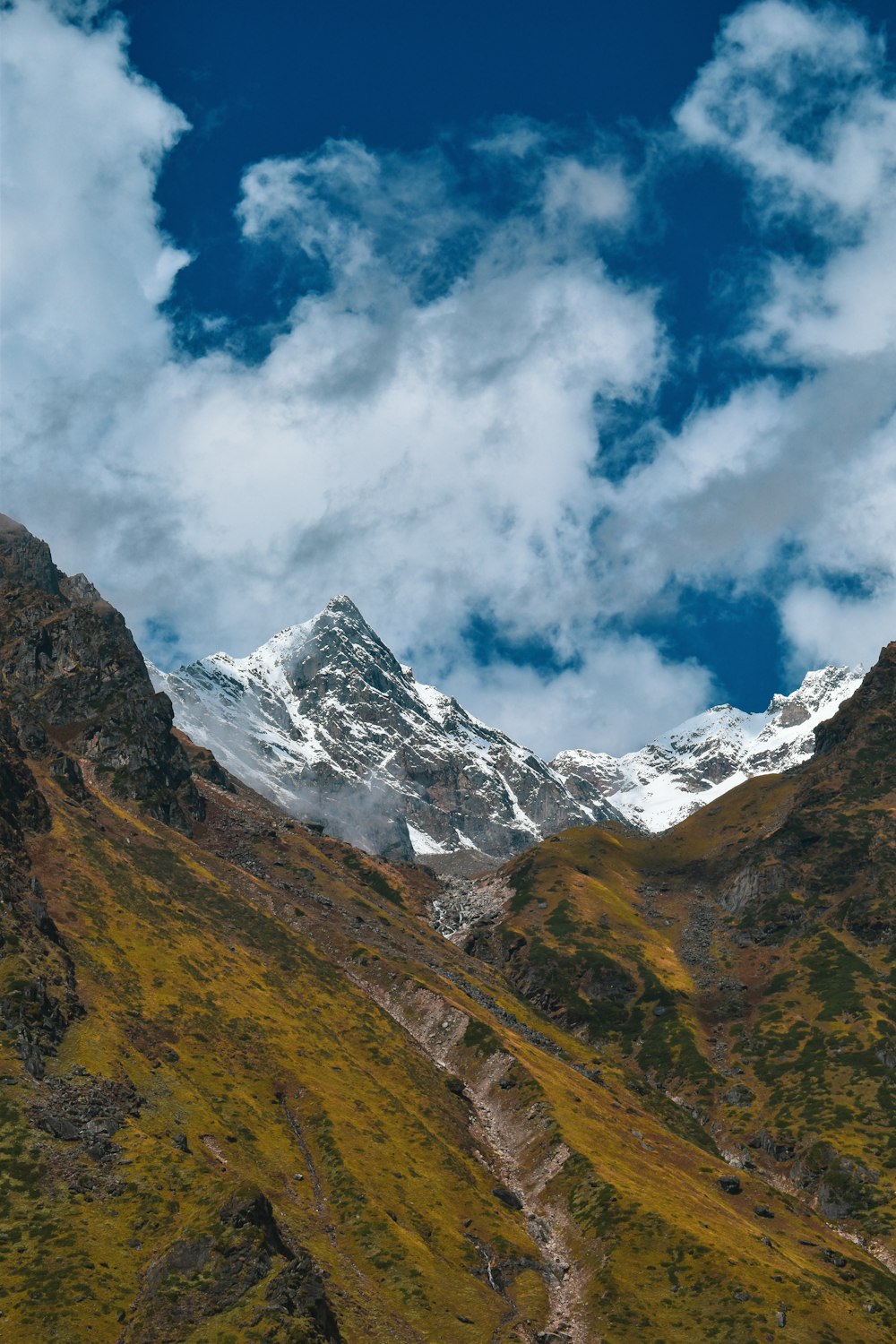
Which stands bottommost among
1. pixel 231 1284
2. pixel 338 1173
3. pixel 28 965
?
pixel 28 965

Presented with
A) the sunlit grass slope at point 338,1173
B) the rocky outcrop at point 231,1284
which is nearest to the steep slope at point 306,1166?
the rocky outcrop at point 231,1284

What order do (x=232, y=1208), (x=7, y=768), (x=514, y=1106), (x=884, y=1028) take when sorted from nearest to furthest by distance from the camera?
1. (x=232, y=1208)
2. (x=514, y=1106)
3. (x=7, y=768)
4. (x=884, y=1028)

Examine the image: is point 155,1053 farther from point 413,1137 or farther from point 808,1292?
point 808,1292

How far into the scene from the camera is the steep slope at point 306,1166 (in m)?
76.7

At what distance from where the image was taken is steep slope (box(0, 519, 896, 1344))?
252 feet

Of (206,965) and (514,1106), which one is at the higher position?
(514,1106)

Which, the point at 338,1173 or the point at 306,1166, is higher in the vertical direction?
the point at 338,1173

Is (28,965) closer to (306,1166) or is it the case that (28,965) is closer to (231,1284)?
(306,1166)

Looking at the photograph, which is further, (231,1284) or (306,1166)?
(306,1166)

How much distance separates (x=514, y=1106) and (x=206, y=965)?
49835 mm

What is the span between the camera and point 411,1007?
575ft

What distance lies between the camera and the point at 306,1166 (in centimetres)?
11050

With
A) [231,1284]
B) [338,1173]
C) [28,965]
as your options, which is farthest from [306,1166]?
[231,1284]

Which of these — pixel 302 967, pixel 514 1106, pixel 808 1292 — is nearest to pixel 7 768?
pixel 302 967
